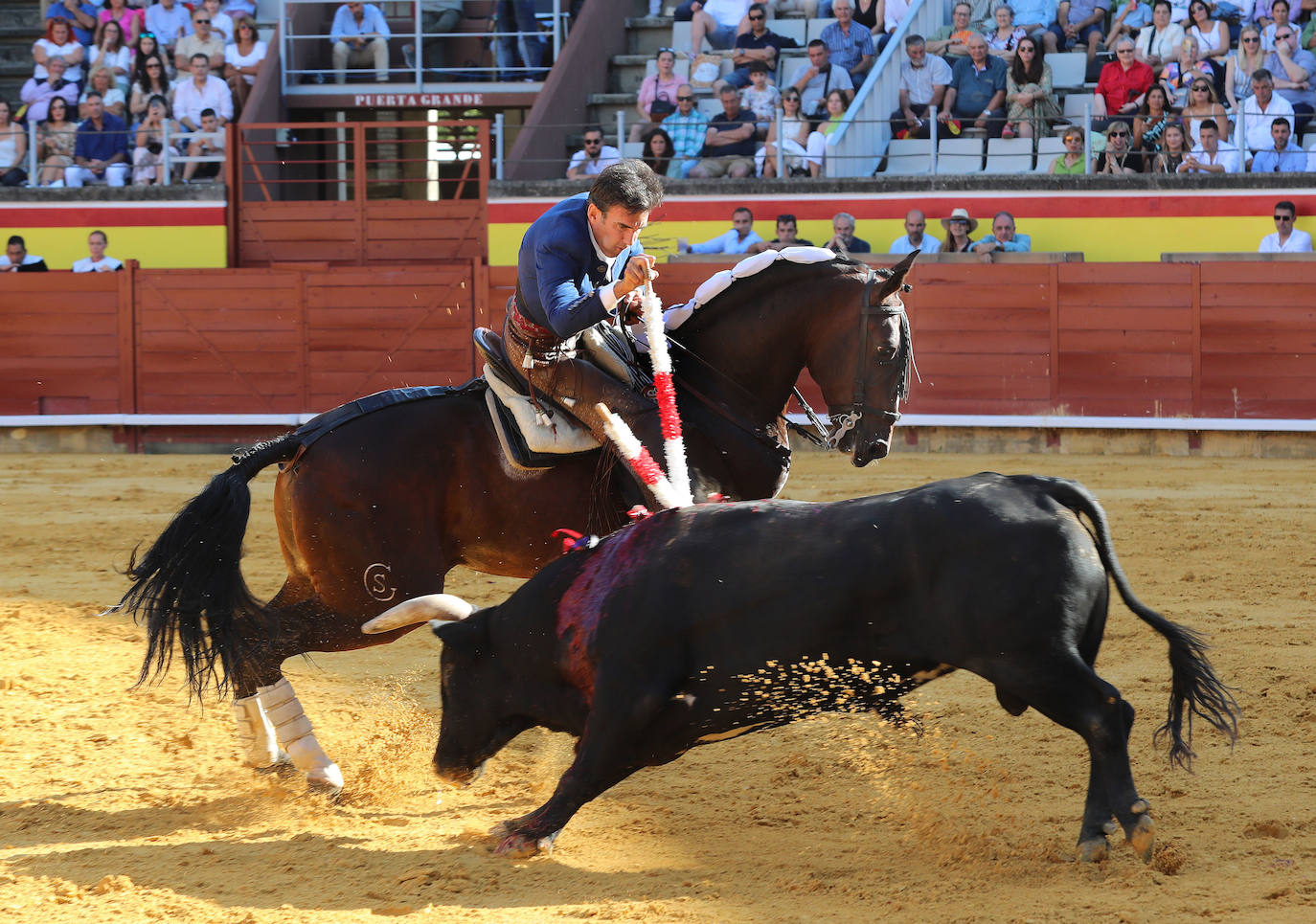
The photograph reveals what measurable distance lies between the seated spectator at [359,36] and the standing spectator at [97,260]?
10.2 feet

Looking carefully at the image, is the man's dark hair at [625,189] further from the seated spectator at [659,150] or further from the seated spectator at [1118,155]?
the seated spectator at [1118,155]

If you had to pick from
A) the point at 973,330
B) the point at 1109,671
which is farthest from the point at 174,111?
the point at 1109,671

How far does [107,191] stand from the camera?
12.2 metres

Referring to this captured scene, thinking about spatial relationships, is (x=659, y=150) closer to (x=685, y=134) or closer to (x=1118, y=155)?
A: (x=685, y=134)

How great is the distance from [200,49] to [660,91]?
4576mm

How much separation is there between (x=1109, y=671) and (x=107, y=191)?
10.3 meters

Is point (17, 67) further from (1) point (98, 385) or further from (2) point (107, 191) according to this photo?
(1) point (98, 385)

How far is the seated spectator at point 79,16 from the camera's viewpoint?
13.9 m

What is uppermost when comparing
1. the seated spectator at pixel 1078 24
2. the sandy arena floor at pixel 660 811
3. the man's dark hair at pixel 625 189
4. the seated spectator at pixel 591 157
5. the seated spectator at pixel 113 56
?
the seated spectator at pixel 1078 24

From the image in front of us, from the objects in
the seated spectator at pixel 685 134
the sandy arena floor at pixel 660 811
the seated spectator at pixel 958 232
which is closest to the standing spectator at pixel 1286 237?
the seated spectator at pixel 958 232

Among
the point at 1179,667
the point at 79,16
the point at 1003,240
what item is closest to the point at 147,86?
the point at 79,16

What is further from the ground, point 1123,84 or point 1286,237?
point 1123,84

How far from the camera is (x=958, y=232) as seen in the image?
35.0 ft

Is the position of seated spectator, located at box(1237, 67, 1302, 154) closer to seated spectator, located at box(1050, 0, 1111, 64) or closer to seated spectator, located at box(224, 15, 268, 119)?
seated spectator, located at box(1050, 0, 1111, 64)
